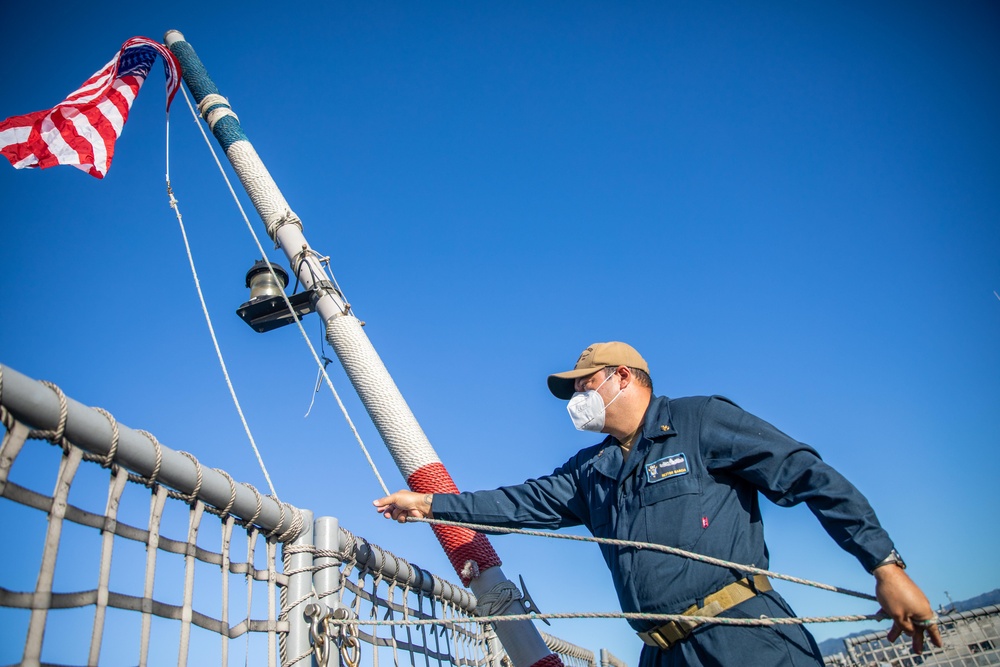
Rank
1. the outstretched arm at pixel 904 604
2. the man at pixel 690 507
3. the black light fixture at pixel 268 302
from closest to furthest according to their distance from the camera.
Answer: the outstretched arm at pixel 904 604 → the man at pixel 690 507 → the black light fixture at pixel 268 302

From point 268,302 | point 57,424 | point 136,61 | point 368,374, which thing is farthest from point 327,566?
point 136,61

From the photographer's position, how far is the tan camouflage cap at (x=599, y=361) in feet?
10.2

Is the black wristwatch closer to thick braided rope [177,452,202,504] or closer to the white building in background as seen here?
thick braided rope [177,452,202,504]

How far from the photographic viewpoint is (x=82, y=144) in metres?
5.57

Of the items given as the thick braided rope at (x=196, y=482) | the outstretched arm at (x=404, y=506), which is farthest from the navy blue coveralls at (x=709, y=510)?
the thick braided rope at (x=196, y=482)

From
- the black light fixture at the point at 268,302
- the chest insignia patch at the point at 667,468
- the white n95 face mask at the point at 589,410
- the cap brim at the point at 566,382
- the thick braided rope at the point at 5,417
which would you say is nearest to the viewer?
the thick braided rope at the point at 5,417

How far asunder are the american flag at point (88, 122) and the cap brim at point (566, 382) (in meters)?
4.47

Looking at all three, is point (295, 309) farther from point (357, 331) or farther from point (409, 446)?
point (409, 446)

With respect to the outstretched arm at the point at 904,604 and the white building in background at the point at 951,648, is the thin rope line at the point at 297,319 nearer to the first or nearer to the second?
the outstretched arm at the point at 904,604

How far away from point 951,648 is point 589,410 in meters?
9.83

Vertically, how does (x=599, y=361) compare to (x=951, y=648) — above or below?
above

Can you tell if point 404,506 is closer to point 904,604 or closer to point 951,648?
point 904,604

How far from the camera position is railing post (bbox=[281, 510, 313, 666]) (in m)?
2.32

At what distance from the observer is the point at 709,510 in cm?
254
